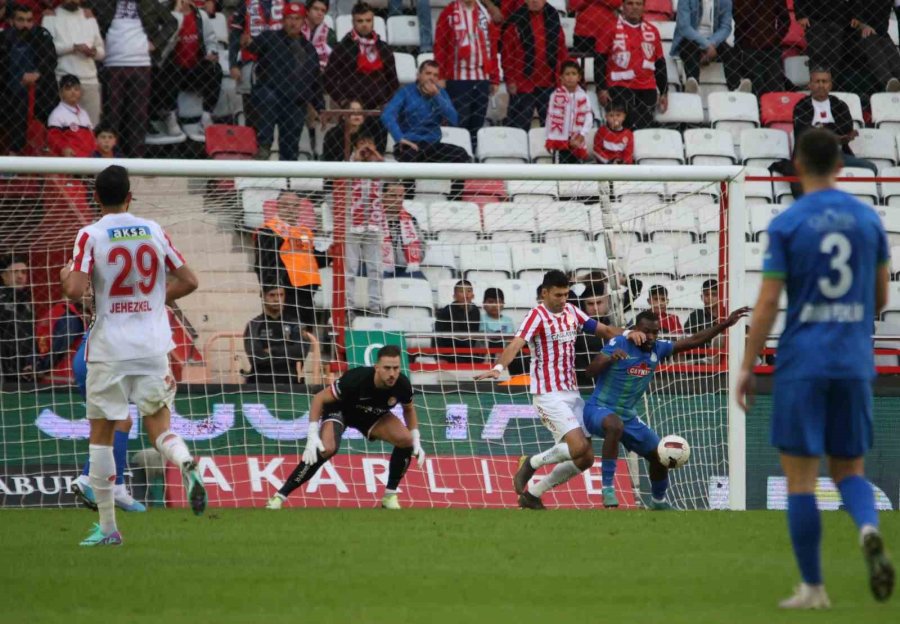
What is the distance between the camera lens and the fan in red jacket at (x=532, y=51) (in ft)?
54.5

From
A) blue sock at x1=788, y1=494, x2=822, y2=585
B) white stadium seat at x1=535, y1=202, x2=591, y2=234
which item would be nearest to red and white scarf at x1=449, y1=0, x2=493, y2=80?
white stadium seat at x1=535, y1=202, x2=591, y2=234

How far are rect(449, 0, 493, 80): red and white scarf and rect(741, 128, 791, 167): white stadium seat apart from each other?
3175 millimetres

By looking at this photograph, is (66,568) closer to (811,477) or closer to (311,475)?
(811,477)

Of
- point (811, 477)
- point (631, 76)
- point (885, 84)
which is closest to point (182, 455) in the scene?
point (811, 477)

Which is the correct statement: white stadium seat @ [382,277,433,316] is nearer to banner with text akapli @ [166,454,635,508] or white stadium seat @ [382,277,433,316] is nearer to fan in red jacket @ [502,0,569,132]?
banner with text akapli @ [166,454,635,508]

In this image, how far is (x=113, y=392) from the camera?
8.10m

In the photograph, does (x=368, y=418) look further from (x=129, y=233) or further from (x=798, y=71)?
(x=798, y=71)

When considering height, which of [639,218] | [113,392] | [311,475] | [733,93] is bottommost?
[311,475]

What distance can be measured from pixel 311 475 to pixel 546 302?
2.52 metres

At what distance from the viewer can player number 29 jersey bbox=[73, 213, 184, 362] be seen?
8.05 metres

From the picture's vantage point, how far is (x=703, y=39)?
17.6 m

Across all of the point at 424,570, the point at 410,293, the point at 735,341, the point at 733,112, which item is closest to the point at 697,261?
the point at 735,341

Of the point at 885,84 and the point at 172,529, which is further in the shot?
the point at 885,84

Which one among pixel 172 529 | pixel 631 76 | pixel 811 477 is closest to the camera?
pixel 811 477
